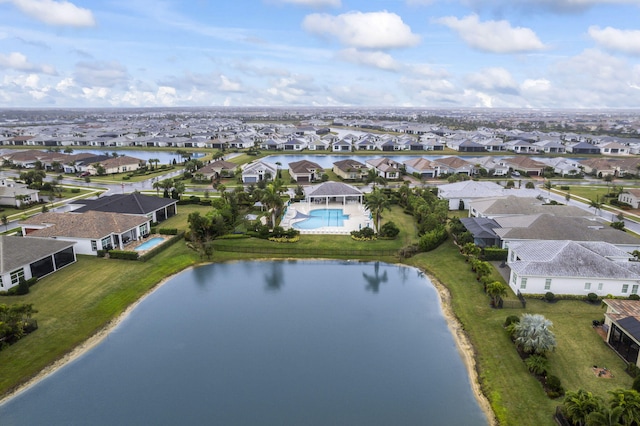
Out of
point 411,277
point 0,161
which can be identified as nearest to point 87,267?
point 411,277

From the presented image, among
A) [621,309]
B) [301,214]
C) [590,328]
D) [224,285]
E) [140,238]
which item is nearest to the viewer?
[621,309]

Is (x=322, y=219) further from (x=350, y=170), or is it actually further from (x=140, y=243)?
(x=350, y=170)

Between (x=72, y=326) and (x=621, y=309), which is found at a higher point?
(x=621, y=309)

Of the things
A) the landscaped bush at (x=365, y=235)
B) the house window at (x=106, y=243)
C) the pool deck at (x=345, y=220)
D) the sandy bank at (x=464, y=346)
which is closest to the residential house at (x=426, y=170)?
the pool deck at (x=345, y=220)

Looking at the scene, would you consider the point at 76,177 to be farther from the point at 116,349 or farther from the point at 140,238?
the point at 116,349

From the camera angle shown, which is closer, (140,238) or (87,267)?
(87,267)

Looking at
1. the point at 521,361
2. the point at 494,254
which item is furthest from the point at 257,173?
the point at 521,361

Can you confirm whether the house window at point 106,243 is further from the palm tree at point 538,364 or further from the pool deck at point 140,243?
the palm tree at point 538,364
